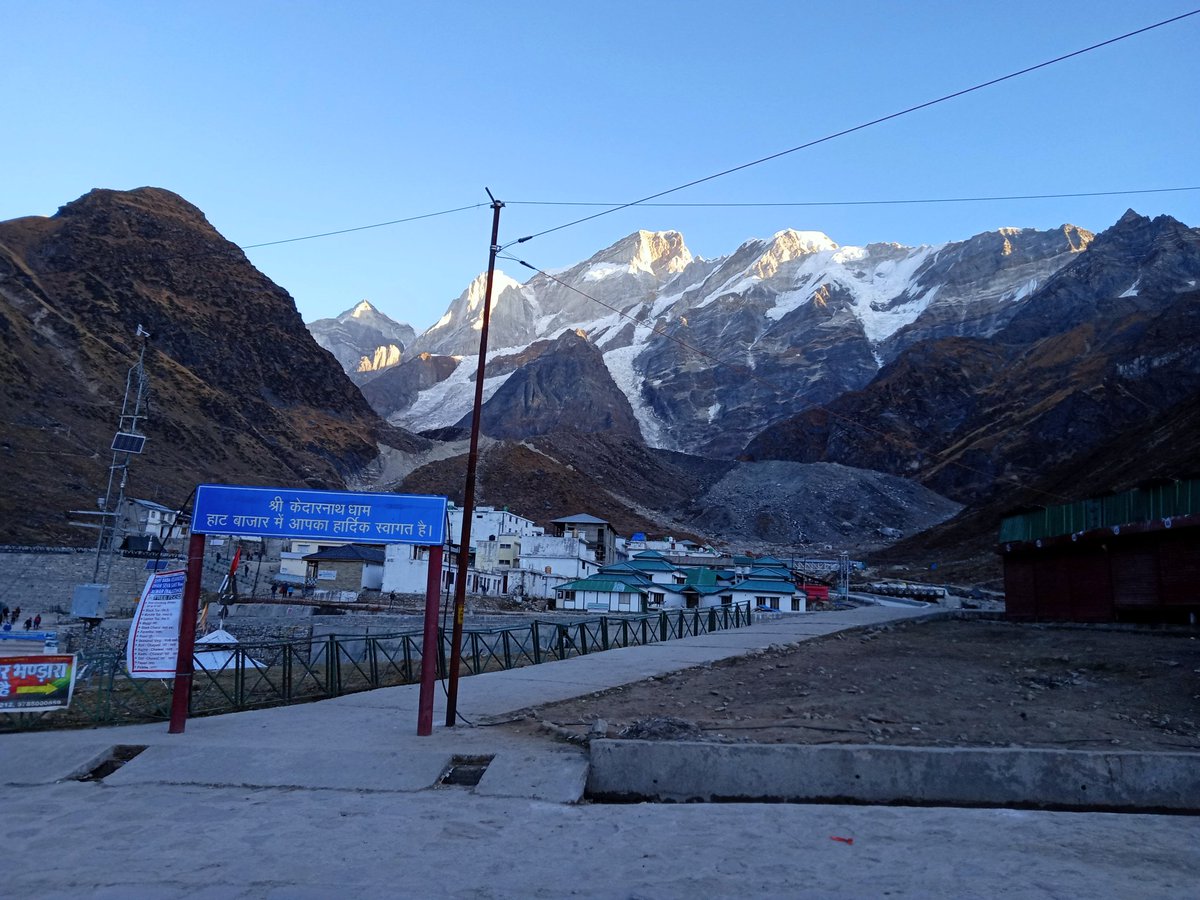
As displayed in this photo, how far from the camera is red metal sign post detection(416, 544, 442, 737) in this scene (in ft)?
34.3

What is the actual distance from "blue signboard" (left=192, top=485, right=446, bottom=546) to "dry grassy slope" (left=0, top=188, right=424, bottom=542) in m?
57.5

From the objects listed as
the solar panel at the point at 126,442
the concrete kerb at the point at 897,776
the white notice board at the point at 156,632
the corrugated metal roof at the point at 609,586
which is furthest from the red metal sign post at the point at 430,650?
the corrugated metal roof at the point at 609,586

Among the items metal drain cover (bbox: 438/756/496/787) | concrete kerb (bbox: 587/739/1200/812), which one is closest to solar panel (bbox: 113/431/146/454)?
metal drain cover (bbox: 438/756/496/787)

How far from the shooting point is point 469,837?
6859 millimetres

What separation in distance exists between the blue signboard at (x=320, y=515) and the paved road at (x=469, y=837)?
2.69 m

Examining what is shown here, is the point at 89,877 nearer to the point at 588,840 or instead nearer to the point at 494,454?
the point at 588,840

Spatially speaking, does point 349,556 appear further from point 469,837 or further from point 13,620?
point 469,837

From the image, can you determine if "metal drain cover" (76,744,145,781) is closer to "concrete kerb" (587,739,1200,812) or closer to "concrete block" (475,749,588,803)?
"concrete block" (475,749,588,803)

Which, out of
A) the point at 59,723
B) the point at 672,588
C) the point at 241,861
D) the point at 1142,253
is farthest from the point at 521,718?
the point at 1142,253

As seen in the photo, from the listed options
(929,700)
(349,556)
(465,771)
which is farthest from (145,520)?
(929,700)

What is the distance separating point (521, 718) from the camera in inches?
445

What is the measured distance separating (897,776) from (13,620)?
159 feet

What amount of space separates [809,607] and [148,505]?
45.6m

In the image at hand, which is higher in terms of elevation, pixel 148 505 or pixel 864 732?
pixel 148 505
